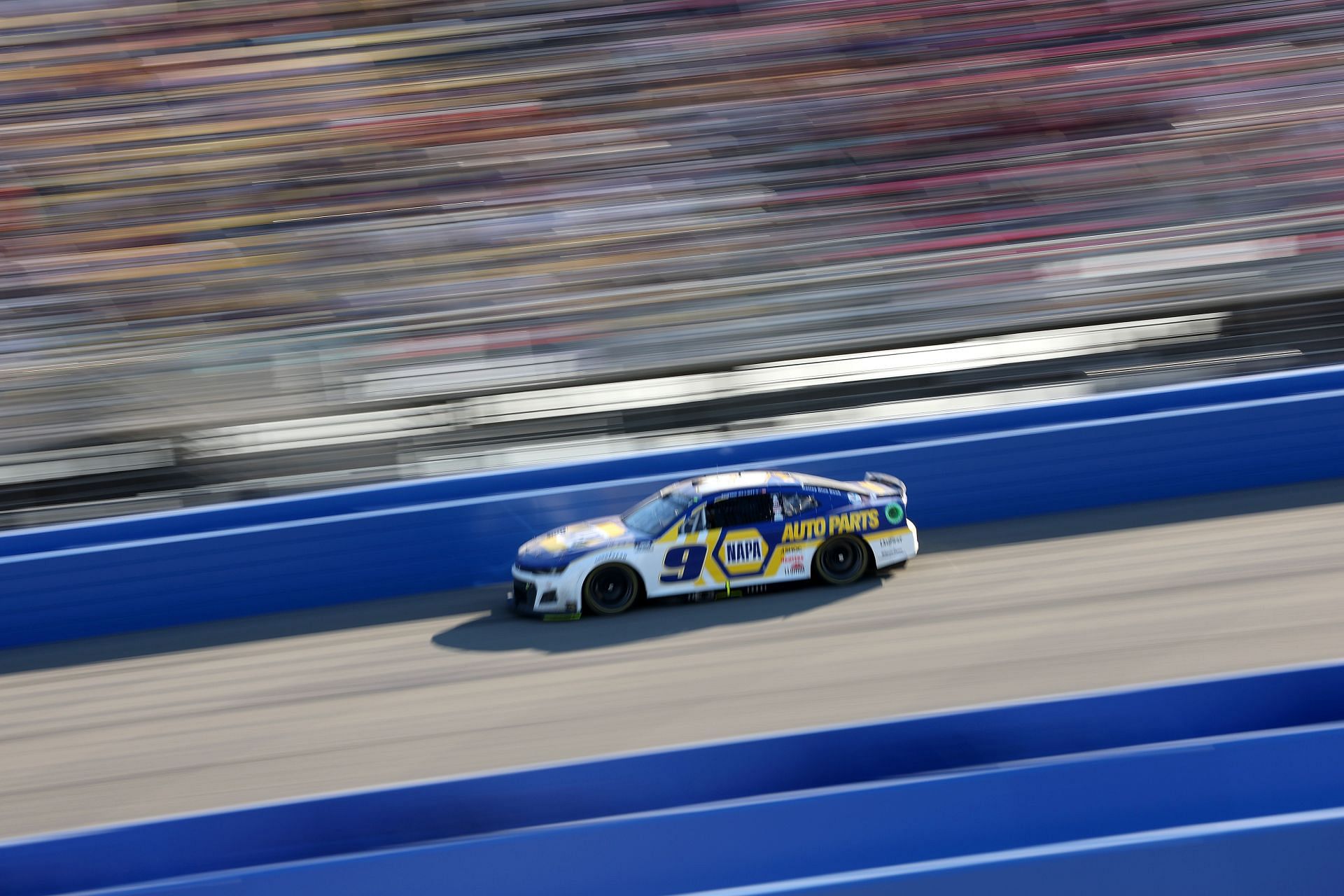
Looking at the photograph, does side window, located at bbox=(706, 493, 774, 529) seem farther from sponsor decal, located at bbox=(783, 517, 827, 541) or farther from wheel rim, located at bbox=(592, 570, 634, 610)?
wheel rim, located at bbox=(592, 570, 634, 610)

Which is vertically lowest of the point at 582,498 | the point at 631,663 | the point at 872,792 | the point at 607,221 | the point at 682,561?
the point at 631,663

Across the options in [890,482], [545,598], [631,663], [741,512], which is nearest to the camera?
[631,663]

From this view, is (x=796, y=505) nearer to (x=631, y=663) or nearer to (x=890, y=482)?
(x=890, y=482)

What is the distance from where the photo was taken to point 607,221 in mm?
14875

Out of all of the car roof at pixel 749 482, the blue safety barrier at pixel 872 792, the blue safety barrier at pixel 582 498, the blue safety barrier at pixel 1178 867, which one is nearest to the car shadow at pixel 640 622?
the car roof at pixel 749 482

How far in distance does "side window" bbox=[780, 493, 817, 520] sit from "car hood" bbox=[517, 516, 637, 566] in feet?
3.48

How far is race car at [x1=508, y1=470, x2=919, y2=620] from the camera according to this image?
814 centimetres

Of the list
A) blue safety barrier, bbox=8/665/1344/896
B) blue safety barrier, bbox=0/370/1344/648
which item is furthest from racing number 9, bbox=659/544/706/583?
blue safety barrier, bbox=8/665/1344/896

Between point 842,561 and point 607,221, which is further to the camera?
point 607,221

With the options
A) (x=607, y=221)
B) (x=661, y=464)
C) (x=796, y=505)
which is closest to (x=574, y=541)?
(x=796, y=505)

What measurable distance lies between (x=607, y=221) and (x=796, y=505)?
7516 mm

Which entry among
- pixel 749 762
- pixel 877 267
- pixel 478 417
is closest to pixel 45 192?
pixel 478 417

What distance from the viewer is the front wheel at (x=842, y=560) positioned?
8.32 m

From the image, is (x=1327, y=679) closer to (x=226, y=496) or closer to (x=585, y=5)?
(x=226, y=496)
